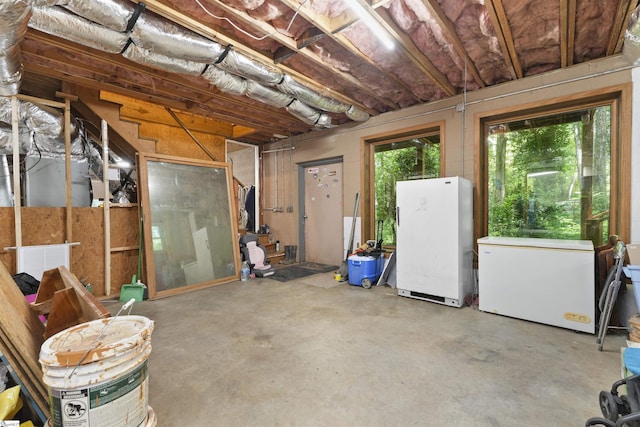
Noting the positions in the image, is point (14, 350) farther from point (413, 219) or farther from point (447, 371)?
point (413, 219)

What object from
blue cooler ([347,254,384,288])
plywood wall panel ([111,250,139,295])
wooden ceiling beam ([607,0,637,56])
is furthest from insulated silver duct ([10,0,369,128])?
wooden ceiling beam ([607,0,637,56])

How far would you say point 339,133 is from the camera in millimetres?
5223

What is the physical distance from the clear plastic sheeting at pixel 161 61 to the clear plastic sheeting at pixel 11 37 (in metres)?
0.64

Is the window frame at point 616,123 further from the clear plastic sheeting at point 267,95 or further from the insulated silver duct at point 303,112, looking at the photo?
the clear plastic sheeting at point 267,95

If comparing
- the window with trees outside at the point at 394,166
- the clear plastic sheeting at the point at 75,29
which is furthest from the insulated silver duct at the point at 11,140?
the window with trees outside at the point at 394,166

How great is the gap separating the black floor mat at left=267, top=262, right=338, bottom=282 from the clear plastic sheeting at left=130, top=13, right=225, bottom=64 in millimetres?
3222

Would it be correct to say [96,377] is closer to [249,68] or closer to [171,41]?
[171,41]

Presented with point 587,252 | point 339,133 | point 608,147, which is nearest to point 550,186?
point 608,147

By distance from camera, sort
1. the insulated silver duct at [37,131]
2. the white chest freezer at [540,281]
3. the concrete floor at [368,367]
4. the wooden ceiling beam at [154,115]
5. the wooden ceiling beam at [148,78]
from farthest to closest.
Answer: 1. the wooden ceiling beam at [154,115]
2. the insulated silver duct at [37,131]
3. the wooden ceiling beam at [148,78]
4. the white chest freezer at [540,281]
5. the concrete floor at [368,367]

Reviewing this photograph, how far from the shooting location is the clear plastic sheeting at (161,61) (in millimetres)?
2484

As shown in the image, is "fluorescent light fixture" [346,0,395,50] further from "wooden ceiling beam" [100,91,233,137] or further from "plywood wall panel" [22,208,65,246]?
"plywood wall panel" [22,208,65,246]

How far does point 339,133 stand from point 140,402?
186 inches

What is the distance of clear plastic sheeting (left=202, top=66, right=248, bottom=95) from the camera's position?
2949 millimetres

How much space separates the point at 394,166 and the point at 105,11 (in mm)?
3956
